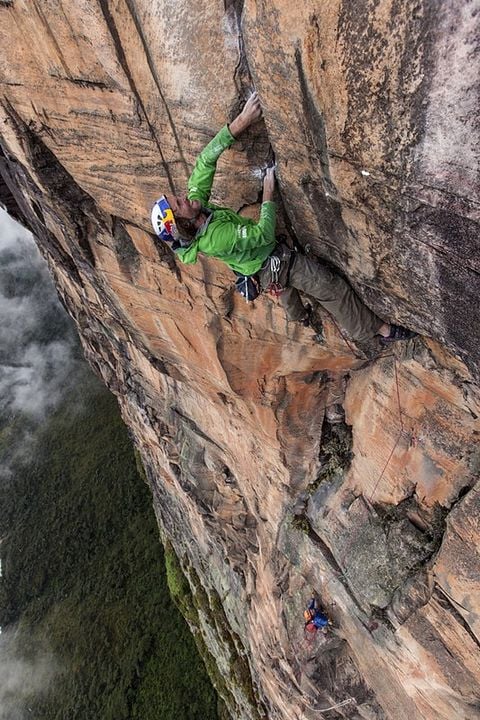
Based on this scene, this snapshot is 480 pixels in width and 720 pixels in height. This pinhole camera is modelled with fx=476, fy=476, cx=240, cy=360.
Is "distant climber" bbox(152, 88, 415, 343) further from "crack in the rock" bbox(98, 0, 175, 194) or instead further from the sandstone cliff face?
"crack in the rock" bbox(98, 0, 175, 194)

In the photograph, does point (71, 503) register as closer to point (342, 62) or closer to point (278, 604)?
point (278, 604)

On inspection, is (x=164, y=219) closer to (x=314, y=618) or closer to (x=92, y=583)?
(x=314, y=618)

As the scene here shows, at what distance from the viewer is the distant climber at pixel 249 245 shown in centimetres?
414

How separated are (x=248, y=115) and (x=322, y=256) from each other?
153 centimetres

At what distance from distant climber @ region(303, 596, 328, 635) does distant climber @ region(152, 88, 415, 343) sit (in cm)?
580

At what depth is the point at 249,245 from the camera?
4.38 metres

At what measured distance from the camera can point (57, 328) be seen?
2098 inches

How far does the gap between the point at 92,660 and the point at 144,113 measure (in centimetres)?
3356

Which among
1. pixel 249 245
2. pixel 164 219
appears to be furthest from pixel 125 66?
pixel 249 245

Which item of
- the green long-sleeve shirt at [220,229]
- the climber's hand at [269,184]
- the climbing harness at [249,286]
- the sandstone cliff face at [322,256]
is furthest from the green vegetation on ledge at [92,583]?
the climber's hand at [269,184]

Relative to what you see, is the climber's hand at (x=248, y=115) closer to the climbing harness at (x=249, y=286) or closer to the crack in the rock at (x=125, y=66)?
the crack in the rock at (x=125, y=66)

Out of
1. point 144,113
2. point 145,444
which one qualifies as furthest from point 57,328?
point 144,113

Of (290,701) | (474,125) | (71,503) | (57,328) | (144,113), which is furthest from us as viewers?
(57,328)

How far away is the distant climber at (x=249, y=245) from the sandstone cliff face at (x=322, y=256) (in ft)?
0.76
